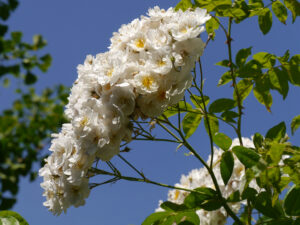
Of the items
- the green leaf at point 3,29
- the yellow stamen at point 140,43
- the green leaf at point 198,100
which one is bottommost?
the green leaf at point 198,100

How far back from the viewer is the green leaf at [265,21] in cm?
126

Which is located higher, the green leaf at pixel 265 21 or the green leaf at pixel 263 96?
the green leaf at pixel 265 21

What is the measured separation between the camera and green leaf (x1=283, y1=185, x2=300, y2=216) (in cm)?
95

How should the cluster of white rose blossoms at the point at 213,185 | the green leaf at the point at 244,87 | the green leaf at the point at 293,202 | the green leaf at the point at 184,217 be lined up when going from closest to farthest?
the green leaf at the point at 293,202
the green leaf at the point at 184,217
the green leaf at the point at 244,87
the cluster of white rose blossoms at the point at 213,185

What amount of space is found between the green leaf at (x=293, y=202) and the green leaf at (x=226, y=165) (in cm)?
18

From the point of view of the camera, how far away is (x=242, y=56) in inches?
49.7

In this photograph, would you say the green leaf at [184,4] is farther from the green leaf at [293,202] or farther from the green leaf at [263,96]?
the green leaf at [293,202]

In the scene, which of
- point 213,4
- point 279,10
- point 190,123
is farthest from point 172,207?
point 279,10

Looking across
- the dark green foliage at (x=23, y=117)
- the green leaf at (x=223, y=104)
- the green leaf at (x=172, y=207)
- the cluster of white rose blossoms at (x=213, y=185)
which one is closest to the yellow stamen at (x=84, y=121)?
the green leaf at (x=172, y=207)

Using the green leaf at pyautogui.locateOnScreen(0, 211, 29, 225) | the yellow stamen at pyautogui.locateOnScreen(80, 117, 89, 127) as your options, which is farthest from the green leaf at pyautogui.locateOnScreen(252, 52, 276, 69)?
the green leaf at pyautogui.locateOnScreen(0, 211, 29, 225)

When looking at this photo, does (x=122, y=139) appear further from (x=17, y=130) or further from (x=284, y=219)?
(x=17, y=130)

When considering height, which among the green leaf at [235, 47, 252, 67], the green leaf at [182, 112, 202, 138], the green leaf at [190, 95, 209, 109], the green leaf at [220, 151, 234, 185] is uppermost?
the green leaf at [235, 47, 252, 67]

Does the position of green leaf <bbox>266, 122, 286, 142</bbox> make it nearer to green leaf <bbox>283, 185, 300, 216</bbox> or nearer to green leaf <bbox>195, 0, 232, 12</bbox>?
green leaf <bbox>283, 185, 300, 216</bbox>

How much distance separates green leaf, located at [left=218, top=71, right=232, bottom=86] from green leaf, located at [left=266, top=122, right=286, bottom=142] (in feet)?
0.85
